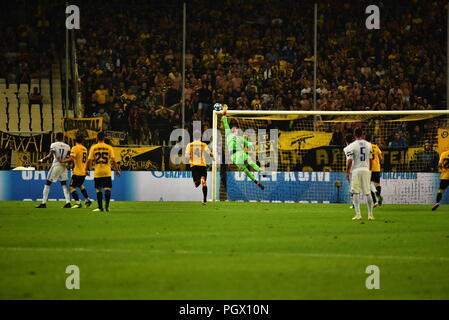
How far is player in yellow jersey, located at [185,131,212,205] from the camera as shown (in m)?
23.2

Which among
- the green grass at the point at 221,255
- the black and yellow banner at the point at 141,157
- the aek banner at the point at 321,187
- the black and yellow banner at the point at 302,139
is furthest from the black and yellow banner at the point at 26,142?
the green grass at the point at 221,255

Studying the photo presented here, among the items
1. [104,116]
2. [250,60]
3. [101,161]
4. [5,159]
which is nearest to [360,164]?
[101,161]

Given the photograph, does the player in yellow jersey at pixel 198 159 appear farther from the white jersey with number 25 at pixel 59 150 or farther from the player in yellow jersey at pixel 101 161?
the player in yellow jersey at pixel 101 161

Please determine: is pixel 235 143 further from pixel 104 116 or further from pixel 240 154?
pixel 104 116

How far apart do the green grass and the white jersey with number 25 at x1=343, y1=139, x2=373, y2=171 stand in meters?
1.28

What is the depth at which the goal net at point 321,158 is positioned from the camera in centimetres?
2517

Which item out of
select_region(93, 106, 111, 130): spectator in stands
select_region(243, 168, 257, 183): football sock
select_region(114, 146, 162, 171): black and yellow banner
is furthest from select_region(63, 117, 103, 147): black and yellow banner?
select_region(243, 168, 257, 183): football sock

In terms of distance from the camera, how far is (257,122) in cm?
2772

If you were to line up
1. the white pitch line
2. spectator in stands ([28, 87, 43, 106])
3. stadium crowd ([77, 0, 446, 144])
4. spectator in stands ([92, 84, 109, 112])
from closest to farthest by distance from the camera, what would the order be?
the white pitch line, stadium crowd ([77, 0, 446, 144]), spectator in stands ([92, 84, 109, 112]), spectator in stands ([28, 87, 43, 106])

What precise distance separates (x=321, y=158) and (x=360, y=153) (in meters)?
8.60

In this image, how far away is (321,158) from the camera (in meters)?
25.9

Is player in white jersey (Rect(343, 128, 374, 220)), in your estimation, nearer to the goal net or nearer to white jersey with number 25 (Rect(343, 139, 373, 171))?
white jersey with number 25 (Rect(343, 139, 373, 171))

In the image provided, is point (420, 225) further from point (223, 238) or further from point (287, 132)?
point (287, 132)
